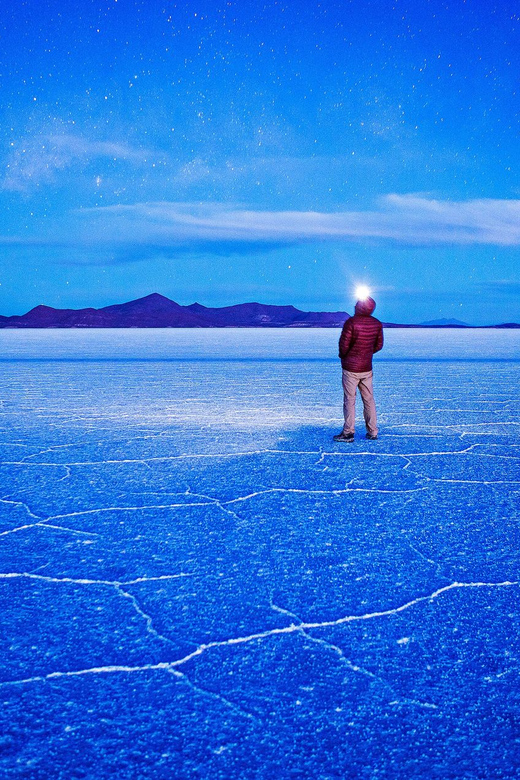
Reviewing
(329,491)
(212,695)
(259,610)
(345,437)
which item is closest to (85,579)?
(259,610)

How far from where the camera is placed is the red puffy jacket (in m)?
6.11

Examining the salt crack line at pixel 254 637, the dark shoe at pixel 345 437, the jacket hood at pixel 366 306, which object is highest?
the jacket hood at pixel 366 306

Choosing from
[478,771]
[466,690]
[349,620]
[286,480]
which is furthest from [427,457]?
[478,771]

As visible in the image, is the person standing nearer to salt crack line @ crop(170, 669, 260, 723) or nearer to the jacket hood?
the jacket hood

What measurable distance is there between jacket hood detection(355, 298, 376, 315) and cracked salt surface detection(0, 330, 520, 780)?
1.30m

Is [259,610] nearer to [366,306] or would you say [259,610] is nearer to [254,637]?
[254,637]

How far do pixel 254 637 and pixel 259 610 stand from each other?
0.74ft

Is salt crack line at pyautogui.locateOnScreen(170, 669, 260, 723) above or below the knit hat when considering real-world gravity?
below

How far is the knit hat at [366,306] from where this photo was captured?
20.1 feet

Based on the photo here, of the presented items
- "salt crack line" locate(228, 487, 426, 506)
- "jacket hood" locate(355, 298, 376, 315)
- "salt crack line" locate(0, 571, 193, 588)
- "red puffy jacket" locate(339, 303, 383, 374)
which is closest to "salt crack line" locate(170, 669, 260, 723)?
"salt crack line" locate(0, 571, 193, 588)

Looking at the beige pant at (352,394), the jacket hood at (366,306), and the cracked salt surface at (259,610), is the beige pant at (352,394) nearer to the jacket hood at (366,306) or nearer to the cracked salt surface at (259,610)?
the cracked salt surface at (259,610)

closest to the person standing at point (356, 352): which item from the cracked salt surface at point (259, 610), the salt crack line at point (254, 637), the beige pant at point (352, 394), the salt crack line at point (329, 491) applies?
the beige pant at point (352, 394)

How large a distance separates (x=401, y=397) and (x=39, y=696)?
842 cm

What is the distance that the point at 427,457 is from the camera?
5.57m
